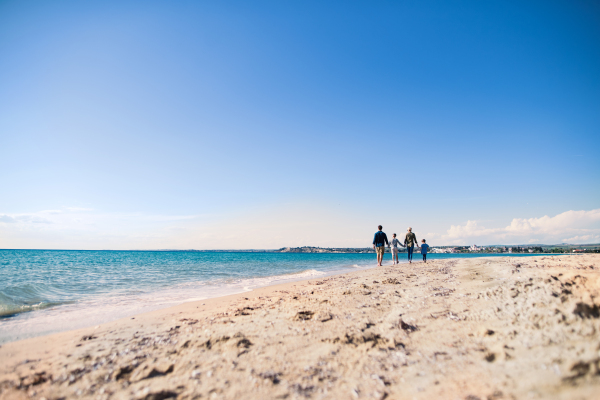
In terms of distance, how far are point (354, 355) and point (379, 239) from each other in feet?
48.8

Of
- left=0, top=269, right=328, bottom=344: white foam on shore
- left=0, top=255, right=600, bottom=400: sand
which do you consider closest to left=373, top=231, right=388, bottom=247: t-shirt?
left=0, top=255, right=600, bottom=400: sand

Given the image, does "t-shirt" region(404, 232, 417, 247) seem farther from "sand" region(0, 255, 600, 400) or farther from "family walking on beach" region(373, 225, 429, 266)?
"sand" region(0, 255, 600, 400)

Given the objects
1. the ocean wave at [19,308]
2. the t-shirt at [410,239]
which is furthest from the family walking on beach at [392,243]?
the ocean wave at [19,308]

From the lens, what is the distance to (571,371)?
2.58m

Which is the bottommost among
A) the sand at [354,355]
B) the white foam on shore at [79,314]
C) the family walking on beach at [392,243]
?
the white foam on shore at [79,314]

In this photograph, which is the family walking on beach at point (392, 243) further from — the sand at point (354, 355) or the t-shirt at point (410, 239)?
the sand at point (354, 355)

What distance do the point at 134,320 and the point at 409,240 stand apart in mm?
18354

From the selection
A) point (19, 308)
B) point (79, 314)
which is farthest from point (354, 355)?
point (19, 308)

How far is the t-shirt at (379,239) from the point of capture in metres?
17.6

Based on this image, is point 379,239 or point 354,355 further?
point 379,239

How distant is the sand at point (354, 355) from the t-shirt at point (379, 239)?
12.0 meters

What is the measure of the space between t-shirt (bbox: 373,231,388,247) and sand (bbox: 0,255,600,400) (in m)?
12.0

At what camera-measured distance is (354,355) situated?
3779 mm

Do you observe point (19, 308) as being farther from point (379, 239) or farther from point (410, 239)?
point (410, 239)
